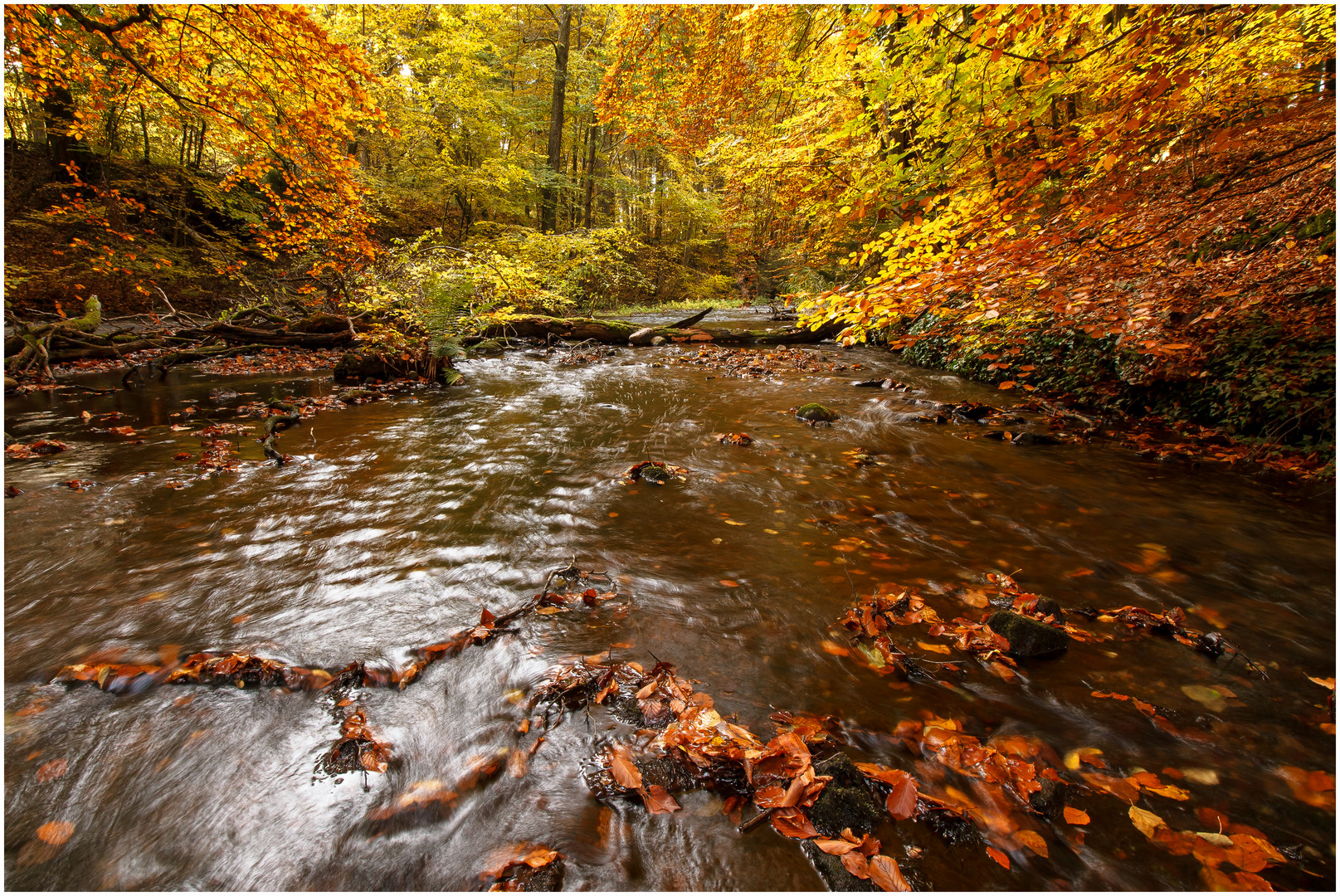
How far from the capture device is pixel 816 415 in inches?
297

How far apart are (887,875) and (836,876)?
0.17m

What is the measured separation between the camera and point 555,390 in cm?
954

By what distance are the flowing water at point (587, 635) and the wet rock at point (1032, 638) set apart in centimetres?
8

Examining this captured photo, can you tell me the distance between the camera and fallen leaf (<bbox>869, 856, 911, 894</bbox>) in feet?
5.14

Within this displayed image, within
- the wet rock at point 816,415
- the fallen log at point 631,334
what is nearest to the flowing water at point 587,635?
the wet rock at point 816,415

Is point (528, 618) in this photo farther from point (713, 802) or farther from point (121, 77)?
point (121, 77)

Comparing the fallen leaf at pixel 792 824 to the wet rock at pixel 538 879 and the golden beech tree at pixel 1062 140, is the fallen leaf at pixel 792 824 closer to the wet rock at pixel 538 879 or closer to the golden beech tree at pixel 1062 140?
the wet rock at pixel 538 879

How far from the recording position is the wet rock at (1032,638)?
2.57 meters

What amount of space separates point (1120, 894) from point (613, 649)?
2.05m

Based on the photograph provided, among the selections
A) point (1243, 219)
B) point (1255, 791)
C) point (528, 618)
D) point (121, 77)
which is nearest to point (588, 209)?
point (121, 77)

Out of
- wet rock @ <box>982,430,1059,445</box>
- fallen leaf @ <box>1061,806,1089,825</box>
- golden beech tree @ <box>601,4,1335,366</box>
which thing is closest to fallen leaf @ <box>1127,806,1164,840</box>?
fallen leaf @ <box>1061,806,1089,825</box>

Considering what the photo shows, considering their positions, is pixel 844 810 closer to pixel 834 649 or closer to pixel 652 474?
pixel 834 649

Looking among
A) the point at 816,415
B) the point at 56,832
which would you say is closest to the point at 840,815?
the point at 56,832

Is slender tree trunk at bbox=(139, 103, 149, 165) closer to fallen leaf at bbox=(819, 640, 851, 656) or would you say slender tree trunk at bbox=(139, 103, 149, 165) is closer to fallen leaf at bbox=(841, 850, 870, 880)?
fallen leaf at bbox=(819, 640, 851, 656)
